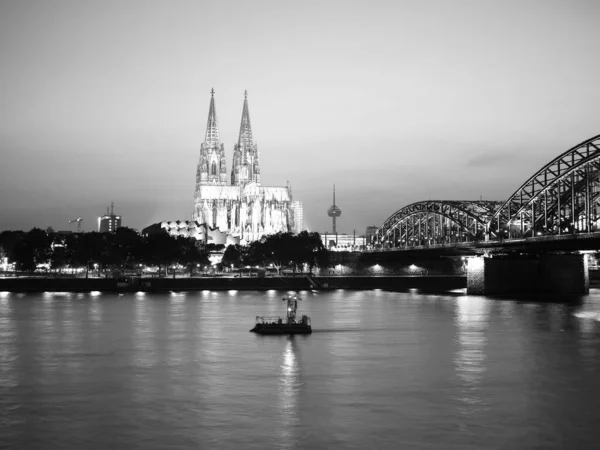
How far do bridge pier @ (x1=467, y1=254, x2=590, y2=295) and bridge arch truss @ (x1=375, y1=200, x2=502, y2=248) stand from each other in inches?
518

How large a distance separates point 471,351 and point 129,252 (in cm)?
12684

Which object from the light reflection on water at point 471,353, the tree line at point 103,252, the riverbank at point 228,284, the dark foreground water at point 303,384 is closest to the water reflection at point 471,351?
the light reflection on water at point 471,353

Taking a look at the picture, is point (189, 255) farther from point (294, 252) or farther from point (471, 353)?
point (471, 353)

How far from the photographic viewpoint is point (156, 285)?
144000mm

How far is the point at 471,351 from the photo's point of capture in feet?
184

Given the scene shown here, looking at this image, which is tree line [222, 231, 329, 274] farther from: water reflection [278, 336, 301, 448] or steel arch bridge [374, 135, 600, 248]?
water reflection [278, 336, 301, 448]

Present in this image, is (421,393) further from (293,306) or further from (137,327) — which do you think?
(137,327)

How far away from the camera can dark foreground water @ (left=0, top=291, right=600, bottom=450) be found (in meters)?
31.7

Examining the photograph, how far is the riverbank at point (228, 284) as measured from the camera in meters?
138

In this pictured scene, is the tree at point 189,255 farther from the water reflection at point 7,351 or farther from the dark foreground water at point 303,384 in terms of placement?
the dark foreground water at point 303,384

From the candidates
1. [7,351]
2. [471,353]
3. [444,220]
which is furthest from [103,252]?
[471,353]

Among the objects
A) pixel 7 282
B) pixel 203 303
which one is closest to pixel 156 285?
pixel 7 282

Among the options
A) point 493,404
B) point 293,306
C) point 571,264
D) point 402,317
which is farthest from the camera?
point 571,264

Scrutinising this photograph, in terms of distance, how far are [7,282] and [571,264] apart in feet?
288
